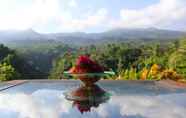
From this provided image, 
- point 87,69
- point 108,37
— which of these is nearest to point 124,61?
point 87,69

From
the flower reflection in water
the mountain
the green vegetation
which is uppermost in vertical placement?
the mountain

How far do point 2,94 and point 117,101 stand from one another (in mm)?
1455

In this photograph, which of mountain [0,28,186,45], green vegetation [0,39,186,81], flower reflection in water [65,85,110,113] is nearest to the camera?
flower reflection in water [65,85,110,113]

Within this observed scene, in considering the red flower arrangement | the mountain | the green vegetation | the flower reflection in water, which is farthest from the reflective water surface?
the mountain

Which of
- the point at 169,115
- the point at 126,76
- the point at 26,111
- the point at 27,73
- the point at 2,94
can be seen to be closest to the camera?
the point at 169,115

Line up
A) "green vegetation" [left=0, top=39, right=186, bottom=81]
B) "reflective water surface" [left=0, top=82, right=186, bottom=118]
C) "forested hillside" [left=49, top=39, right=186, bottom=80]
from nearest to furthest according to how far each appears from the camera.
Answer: "reflective water surface" [left=0, top=82, right=186, bottom=118] → "forested hillside" [left=49, top=39, right=186, bottom=80] → "green vegetation" [left=0, top=39, right=186, bottom=81]

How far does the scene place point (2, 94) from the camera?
13.3 ft

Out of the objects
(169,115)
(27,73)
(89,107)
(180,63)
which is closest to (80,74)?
(89,107)

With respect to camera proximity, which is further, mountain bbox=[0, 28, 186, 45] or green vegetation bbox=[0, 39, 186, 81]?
mountain bbox=[0, 28, 186, 45]

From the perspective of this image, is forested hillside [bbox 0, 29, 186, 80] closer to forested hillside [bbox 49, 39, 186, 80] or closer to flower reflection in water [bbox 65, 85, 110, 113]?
forested hillside [bbox 49, 39, 186, 80]

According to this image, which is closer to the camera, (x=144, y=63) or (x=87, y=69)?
(x=87, y=69)

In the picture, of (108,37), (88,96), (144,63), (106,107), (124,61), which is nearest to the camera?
(106,107)

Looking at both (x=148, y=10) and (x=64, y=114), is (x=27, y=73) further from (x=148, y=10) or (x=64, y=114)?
(x=64, y=114)

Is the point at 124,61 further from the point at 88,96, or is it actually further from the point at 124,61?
the point at 88,96
